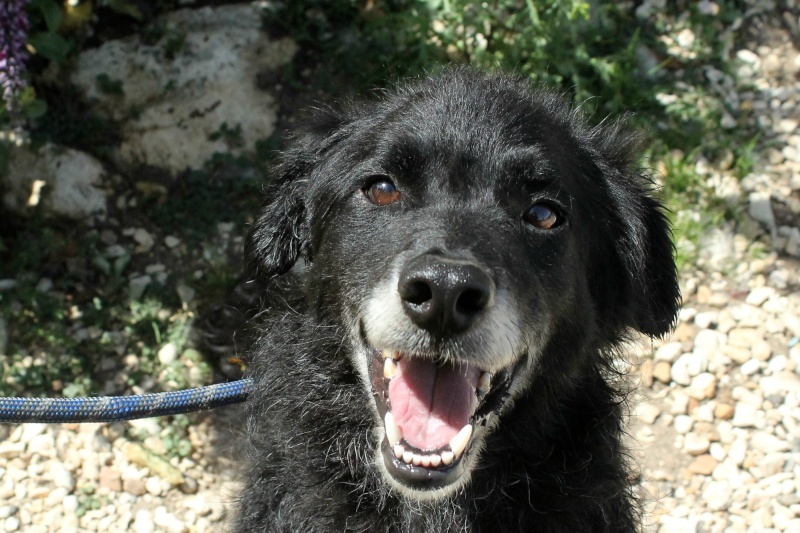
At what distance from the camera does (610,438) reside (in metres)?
3.07

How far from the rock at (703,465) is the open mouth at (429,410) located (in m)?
1.97

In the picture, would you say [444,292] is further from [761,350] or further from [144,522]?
[761,350]

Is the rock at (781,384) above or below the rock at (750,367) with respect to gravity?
below

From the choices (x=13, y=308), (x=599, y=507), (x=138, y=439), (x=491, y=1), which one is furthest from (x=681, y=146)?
(x=13, y=308)

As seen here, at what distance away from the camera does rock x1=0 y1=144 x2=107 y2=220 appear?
4.63m

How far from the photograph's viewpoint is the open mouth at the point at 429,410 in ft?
7.92

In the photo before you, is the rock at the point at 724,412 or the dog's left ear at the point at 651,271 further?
the rock at the point at 724,412

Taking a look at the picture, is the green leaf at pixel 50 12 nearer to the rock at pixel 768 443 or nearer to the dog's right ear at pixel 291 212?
the dog's right ear at pixel 291 212

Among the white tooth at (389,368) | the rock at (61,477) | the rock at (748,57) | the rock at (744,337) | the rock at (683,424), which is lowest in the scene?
the rock at (683,424)

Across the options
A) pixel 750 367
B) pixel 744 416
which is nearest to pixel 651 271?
pixel 744 416

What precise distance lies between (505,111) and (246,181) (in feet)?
7.78

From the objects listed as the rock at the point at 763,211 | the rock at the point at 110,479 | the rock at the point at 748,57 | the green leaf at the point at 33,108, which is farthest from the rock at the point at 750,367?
the green leaf at the point at 33,108

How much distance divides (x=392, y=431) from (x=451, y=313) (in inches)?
16.1

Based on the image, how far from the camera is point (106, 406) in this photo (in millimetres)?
2742
